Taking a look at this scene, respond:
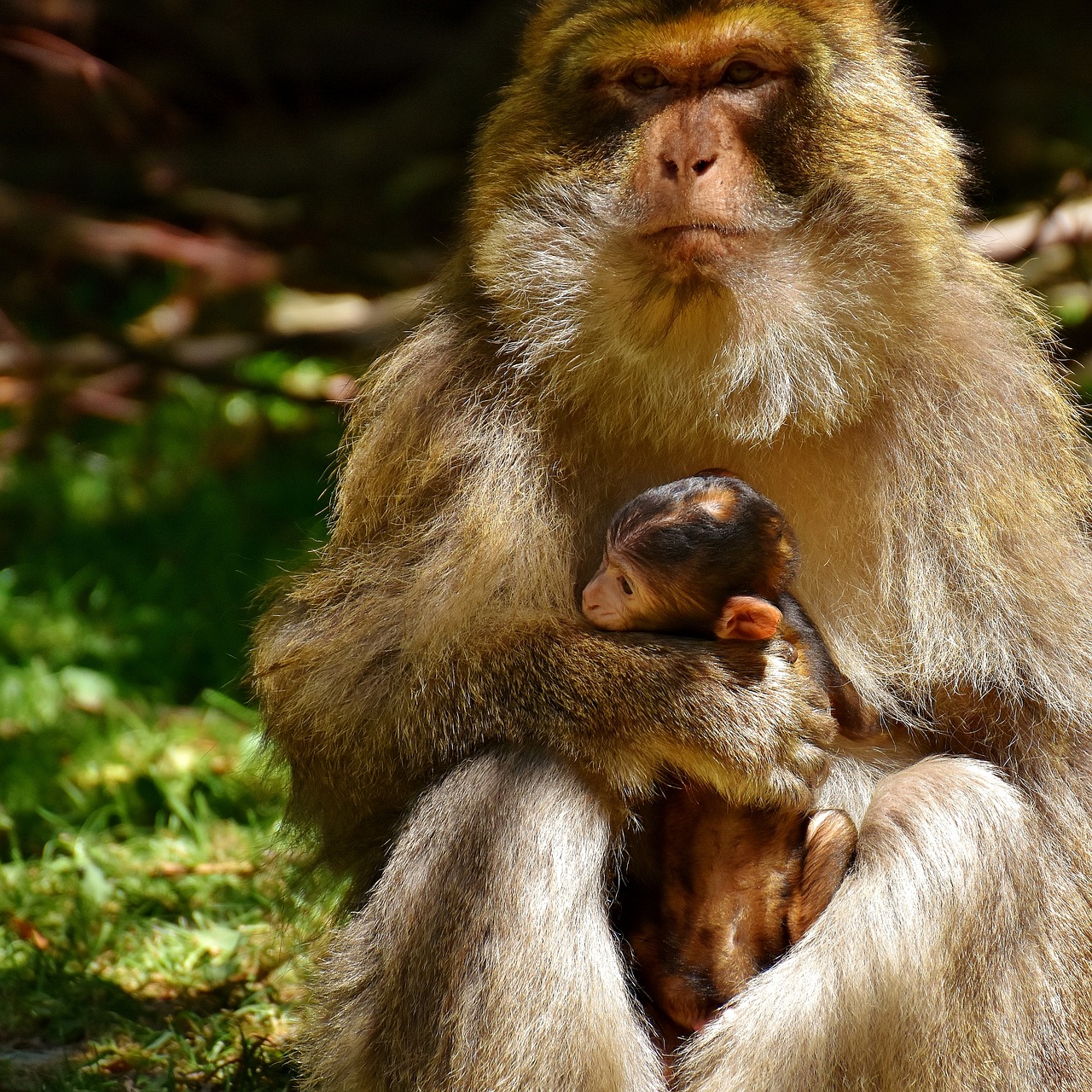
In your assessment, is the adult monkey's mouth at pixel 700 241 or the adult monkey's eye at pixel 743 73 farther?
the adult monkey's eye at pixel 743 73

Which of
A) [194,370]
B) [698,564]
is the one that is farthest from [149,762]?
[194,370]

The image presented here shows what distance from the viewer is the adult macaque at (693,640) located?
10.8 feet

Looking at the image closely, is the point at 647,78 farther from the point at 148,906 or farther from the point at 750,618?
the point at 148,906

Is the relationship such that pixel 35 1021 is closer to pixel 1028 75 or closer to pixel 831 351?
pixel 831 351

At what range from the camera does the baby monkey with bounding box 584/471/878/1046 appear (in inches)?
135

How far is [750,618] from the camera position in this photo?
135 inches

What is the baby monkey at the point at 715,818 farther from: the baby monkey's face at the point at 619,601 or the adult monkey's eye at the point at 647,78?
the adult monkey's eye at the point at 647,78

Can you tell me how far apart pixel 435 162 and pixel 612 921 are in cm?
700

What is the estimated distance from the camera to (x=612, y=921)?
3.64 m

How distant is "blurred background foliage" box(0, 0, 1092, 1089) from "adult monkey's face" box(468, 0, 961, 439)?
2.05ft

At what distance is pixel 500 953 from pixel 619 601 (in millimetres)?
773

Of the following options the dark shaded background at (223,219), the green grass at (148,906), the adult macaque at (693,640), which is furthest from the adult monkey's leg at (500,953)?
the dark shaded background at (223,219)

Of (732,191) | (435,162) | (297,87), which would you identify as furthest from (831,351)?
(297,87)

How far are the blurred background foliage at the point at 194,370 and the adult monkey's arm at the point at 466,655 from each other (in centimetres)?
69
